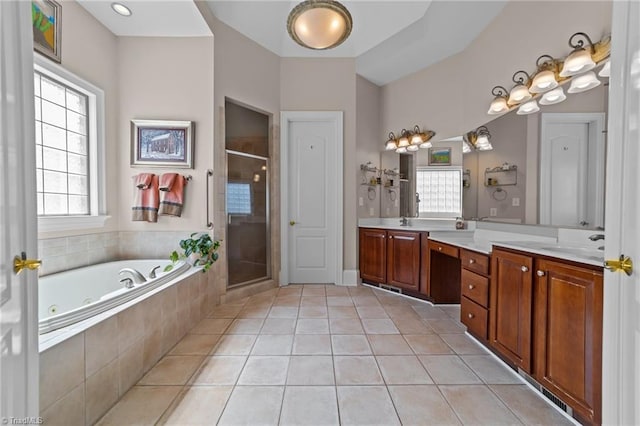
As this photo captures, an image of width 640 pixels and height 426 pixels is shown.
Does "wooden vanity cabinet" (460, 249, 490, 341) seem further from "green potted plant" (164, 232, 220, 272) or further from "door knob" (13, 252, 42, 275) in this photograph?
"door knob" (13, 252, 42, 275)

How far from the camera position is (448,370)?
1.86 meters

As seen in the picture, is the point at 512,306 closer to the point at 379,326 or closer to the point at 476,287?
the point at 476,287

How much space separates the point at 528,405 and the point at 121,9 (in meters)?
4.20

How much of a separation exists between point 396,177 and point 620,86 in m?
2.93

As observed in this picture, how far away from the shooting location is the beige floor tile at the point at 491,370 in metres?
1.75

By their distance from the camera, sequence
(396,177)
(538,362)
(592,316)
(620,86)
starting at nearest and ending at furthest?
(620,86) → (592,316) → (538,362) → (396,177)

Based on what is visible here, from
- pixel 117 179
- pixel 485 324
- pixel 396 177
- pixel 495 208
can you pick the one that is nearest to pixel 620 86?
pixel 485 324

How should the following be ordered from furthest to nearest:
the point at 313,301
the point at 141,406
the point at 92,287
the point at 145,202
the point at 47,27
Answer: the point at 313,301, the point at 145,202, the point at 92,287, the point at 47,27, the point at 141,406

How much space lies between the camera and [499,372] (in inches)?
72.2

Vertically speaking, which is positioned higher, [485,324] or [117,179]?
[117,179]

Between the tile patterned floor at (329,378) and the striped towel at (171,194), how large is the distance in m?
1.15

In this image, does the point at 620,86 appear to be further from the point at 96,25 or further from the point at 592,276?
the point at 96,25

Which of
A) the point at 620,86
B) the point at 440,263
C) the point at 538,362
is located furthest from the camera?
the point at 440,263

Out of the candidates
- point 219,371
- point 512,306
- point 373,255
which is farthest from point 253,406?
point 373,255
